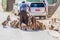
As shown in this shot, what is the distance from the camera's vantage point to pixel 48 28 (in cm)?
130

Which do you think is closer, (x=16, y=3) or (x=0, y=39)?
(x=0, y=39)

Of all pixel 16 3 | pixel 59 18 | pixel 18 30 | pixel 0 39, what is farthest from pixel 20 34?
pixel 59 18

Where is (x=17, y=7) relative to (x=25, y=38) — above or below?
above

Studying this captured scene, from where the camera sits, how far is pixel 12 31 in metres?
1.28

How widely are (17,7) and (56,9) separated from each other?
0.36 meters

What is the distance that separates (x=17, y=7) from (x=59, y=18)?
0.40m

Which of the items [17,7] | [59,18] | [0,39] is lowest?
[0,39]

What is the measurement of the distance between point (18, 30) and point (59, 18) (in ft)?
1.31

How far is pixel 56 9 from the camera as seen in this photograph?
4.39 ft

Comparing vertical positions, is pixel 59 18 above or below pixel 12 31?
above

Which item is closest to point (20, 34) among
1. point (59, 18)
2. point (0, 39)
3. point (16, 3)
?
point (0, 39)

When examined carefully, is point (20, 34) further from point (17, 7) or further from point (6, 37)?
point (17, 7)

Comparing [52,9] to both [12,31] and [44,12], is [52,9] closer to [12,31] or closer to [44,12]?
[44,12]

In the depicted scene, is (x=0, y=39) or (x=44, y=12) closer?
(x=0, y=39)
